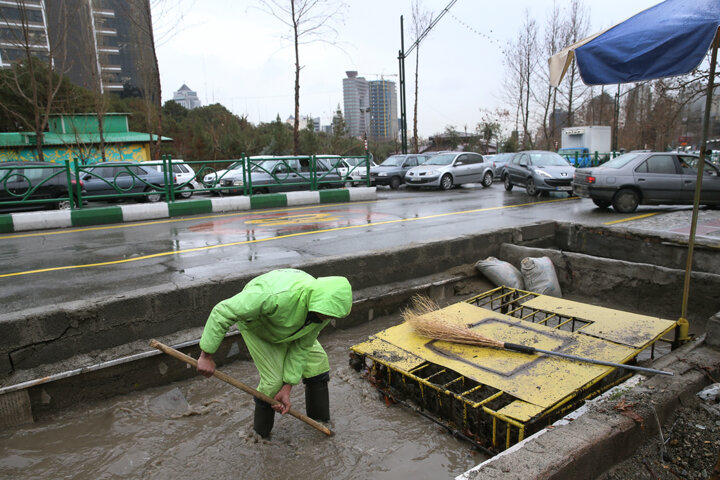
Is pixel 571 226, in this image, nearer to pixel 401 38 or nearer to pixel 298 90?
pixel 298 90

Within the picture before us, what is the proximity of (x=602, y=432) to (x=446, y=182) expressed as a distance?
1544 cm

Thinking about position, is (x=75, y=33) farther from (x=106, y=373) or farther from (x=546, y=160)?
(x=106, y=373)

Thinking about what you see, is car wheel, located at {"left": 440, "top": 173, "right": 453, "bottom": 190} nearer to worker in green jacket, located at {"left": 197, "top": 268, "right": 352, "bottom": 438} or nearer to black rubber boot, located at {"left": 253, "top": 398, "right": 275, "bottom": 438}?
worker in green jacket, located at {"left": 197, "top": 268, "right": 352, "bottom": 438}

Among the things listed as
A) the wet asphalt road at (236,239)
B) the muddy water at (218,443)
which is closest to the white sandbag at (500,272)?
the wet asphalt road at (236,239)

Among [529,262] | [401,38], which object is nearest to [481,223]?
[529,262]

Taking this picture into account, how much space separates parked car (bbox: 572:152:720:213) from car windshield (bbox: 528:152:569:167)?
400 cm

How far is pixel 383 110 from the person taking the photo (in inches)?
1686

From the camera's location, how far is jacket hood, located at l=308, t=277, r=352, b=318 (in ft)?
9.16

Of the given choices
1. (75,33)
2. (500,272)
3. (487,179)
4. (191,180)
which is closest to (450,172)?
(487,179)

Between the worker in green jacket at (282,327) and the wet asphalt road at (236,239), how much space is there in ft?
6.19

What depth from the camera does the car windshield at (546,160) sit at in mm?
15352

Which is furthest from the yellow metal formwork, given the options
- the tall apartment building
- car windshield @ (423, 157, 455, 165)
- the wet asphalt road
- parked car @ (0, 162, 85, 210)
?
the tall apartment building

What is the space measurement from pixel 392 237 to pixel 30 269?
531cm

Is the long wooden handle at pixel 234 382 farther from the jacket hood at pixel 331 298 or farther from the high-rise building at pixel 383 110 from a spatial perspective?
the high-rise building at pixel 383 110
